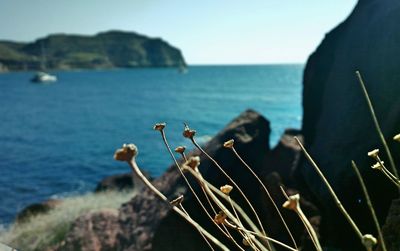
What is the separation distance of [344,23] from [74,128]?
3961 centimetres

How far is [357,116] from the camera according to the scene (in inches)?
239

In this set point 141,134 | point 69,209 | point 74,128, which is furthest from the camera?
point 74,128

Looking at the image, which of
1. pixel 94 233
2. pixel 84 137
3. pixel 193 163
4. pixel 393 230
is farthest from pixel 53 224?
pixel 84 137

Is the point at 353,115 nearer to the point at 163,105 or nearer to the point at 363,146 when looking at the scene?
the point at 363,146

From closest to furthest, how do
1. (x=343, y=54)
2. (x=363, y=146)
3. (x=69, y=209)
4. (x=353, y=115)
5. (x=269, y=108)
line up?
(x=363, y=146) → (x=353, y=115) → (x=343, y=54) → (x=69, y=209) → (x=269, y=108)

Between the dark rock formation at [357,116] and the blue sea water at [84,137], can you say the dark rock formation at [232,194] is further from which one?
the blue sea water at [84,137]

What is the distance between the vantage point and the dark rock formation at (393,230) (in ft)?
8.47

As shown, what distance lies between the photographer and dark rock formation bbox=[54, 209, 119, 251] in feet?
30.7

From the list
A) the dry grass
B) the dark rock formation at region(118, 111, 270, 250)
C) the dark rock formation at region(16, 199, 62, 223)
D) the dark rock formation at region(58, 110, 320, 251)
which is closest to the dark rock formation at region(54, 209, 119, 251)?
the dark rock formation at region(58, 110, 320, 251)

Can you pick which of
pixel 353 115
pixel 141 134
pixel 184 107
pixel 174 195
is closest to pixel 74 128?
pixel 141 134

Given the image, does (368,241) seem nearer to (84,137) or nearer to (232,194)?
(232,194)

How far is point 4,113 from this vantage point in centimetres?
5606

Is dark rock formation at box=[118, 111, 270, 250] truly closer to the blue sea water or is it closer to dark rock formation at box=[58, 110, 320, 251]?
dark rock formation at box=[58, 110, 320, 251]

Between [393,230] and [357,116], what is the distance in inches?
142
